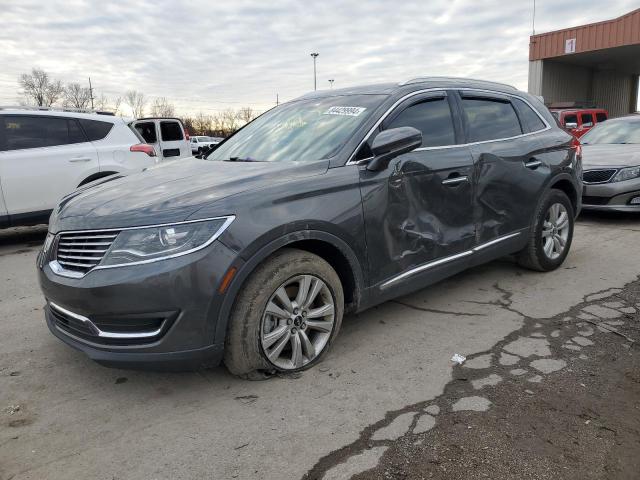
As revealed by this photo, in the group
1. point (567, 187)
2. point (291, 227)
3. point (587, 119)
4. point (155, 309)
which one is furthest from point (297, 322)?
point (587, 119)

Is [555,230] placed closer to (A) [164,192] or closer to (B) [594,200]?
(B) [594,200]

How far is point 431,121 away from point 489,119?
2.59 ft

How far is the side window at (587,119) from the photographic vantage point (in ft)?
55.8

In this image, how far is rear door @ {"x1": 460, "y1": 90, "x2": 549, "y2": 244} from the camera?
4066 millimetres

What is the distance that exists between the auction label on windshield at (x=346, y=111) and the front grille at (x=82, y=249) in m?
1.79

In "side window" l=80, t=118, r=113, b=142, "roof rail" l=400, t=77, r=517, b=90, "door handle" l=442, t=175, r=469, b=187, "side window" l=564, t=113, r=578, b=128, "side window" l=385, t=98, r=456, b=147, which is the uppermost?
"side window" l=564, t=113, r=578, b=128

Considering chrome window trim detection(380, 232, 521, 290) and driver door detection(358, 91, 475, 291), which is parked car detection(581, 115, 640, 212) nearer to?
chrome window trim detection(380, 232, 521, 290)

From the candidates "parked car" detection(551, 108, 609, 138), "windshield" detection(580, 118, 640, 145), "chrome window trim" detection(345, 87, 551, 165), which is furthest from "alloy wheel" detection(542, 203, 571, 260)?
"parked car" detection(551, 108, 609, 138)

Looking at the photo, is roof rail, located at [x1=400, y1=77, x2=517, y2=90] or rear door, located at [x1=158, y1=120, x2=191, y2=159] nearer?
roof rail, located at [x1=400, y1=77, x2=517, y2=90]

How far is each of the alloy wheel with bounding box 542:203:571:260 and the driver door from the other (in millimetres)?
1245

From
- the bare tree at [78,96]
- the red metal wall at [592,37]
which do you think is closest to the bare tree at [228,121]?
the bare tree at [78,96]

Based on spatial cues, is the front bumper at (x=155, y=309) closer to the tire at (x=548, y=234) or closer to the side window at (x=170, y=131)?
the tire at (x=548, y=234)

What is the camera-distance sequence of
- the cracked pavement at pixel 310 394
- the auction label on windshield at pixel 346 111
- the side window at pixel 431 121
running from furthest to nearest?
the side window at pixel 431 121 → the auction label on windshield at pixel 346 111 → the cracked pavement at pixel 310 394

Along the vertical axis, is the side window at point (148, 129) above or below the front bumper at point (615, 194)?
above
